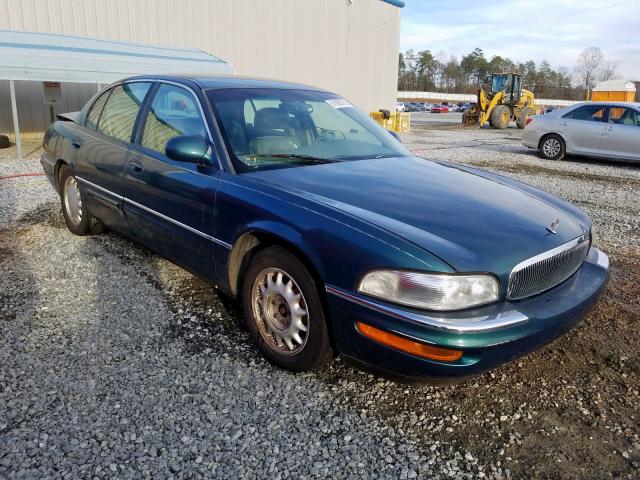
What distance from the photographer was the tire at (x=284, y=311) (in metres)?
2.52

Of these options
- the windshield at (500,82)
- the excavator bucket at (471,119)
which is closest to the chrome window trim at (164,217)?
the windshield at (500,82)

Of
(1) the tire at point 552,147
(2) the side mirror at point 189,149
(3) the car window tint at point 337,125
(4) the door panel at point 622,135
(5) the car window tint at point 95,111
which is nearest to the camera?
(2) the side mirror at point 189,149

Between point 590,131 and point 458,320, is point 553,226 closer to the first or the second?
point 458,320

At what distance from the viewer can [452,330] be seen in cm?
212

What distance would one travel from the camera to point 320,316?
2484mm

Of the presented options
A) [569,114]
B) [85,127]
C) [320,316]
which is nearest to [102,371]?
[320,316]

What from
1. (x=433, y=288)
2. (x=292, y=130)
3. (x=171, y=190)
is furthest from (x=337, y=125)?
(x=433, y=288)

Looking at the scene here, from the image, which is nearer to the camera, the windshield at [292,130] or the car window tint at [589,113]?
the windshield at [292,130]

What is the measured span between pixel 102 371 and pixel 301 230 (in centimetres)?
135

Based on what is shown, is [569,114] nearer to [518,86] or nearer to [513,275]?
[513,275]

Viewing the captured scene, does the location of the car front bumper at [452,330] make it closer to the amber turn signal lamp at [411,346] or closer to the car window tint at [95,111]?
the amber turn signal lamp at [411,346]

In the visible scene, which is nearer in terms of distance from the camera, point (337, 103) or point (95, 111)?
point (337, 103)

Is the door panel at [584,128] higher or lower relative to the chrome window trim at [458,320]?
higher

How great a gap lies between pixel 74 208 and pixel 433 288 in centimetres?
401
